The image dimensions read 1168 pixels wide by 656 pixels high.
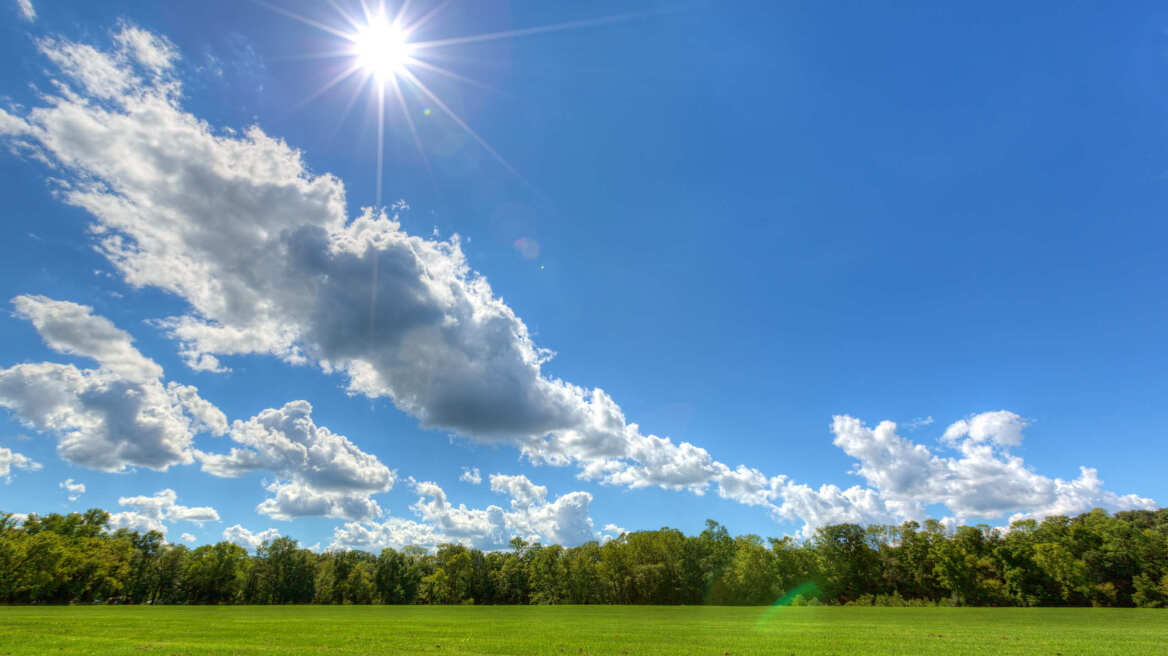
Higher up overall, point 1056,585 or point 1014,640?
point 1014,640

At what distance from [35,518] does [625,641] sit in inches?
5144

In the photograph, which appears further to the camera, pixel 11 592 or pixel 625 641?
pixel 11 592

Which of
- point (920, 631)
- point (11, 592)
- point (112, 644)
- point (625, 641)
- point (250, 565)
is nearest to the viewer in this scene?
point (112, 644)

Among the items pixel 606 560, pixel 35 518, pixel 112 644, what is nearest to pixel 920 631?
pixel 112 644

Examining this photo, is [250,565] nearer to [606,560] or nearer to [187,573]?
[187,573]

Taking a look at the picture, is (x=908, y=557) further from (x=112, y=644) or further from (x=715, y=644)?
(x=112, y=644)

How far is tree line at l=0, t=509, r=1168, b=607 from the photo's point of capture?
3027 inches

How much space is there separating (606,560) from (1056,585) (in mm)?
75293

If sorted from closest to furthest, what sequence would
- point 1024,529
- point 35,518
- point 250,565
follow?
point 1024,529, point 35,518, point 250,565

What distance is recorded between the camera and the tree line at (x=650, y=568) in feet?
252

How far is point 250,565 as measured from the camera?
113250 millimetres

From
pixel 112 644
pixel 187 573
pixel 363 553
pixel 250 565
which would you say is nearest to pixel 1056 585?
pixel 112 644

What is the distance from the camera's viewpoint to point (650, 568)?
3912 inches

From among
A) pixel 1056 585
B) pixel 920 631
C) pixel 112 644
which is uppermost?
pixel 112 644
